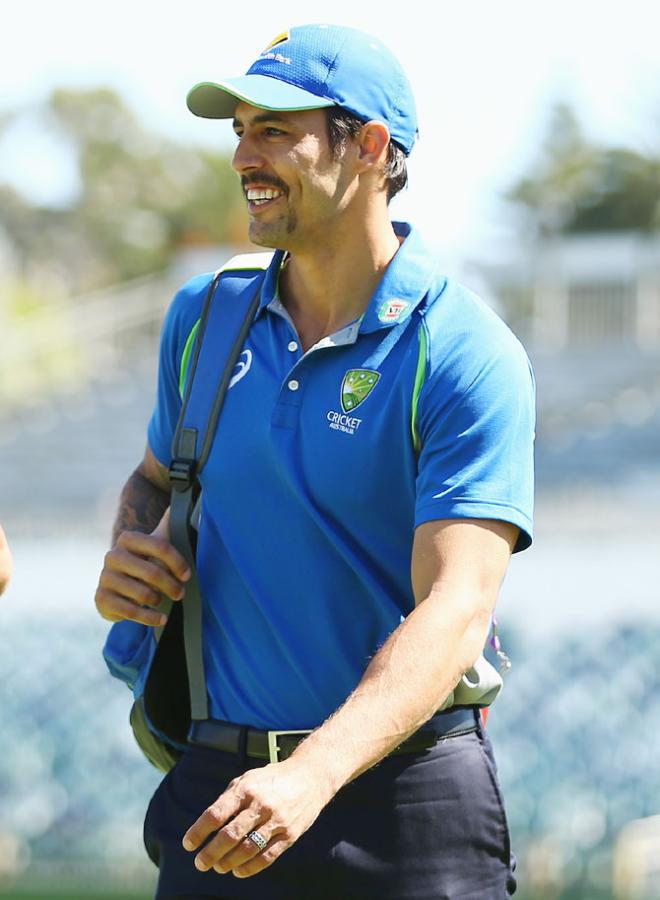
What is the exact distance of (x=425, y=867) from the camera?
267cm

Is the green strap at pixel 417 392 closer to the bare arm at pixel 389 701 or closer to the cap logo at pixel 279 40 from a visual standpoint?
the bare arm at pixel 389 701

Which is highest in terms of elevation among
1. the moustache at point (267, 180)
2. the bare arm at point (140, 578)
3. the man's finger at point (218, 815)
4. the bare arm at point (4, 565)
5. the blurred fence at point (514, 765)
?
the moustache at point (267, 180)

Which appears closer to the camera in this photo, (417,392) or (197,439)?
(417,392)

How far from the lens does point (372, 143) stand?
2.78 metres

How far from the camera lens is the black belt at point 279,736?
8.75 ft

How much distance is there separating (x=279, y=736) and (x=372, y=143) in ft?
3.42

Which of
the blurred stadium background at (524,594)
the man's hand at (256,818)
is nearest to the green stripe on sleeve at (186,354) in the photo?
the man's hand at (256,818)

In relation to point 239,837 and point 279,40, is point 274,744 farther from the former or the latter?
point 279,40

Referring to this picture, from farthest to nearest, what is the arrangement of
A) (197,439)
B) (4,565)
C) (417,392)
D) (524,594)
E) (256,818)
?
(524,594)
(197,439)
(417,392)
(4,565)
(256,818)

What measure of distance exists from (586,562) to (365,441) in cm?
491

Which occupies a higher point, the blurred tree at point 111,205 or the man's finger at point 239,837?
the man's finger at point 239,837

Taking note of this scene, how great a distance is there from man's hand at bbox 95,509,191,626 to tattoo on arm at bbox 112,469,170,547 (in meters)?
0.19

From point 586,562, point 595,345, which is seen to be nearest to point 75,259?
point 595,345

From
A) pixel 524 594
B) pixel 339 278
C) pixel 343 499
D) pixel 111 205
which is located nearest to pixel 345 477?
pixel 343 499
